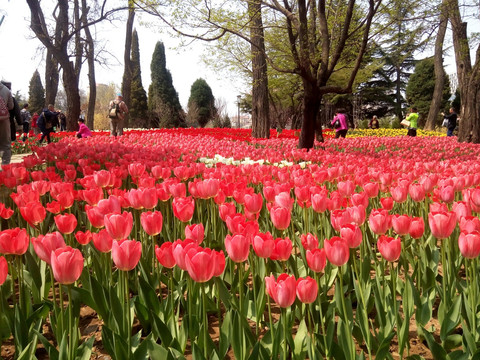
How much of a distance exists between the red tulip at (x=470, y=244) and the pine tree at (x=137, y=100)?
38.0m

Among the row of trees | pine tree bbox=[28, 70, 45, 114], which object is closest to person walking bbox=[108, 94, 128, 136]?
the row of trees

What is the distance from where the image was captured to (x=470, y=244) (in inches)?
58.2

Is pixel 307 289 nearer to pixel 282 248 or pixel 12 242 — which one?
pixel 282 248

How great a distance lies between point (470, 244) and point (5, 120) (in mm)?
7145

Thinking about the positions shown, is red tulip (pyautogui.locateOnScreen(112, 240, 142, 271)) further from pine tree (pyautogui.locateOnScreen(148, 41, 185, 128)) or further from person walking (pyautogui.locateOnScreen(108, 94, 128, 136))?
pine tree (pyautogui.locateOnScreen(148, 41, 185, 128))

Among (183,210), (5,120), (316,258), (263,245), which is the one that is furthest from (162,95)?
(316,258)

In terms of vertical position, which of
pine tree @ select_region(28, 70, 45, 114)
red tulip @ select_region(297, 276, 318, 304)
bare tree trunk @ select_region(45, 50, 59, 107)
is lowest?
red tulip @ select_region(297, 276, 318, 304)

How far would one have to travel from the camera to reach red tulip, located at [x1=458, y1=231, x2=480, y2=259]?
57.9 inches

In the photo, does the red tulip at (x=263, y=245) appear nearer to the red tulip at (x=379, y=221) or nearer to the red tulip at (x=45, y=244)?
the red tulip at (x=379, y=221)

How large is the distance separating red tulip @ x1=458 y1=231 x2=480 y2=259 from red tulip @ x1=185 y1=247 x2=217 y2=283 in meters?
0.86

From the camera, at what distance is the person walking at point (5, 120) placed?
669 centimetres

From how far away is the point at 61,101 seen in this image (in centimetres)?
6888

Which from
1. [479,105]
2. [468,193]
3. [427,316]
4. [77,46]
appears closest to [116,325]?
[427,316]

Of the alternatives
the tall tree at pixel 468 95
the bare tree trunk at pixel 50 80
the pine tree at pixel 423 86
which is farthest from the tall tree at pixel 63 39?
the pine tree at pixel 423 86
